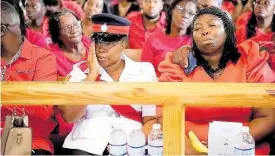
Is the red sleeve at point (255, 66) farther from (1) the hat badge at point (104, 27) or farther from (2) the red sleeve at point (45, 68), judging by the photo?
(2) the red sleeve at point (45, 68)

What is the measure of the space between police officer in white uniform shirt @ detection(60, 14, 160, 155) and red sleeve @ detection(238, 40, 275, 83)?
452mm

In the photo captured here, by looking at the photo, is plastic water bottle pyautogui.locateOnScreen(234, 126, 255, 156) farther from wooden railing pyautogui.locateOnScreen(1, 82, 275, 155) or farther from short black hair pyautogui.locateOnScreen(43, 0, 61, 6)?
short black hair pyautogui.locateOnScreen(43, 0, 61, 6)

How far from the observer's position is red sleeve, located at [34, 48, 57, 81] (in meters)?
2.43

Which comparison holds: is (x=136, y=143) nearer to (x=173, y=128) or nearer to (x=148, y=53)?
(x=173, y=128)

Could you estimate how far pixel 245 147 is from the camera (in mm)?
1889

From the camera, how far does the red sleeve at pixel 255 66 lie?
2256mm

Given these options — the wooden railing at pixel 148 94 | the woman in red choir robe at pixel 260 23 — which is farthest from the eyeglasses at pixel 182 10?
the wooden railing at pixel 148 94

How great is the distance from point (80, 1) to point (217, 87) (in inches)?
159

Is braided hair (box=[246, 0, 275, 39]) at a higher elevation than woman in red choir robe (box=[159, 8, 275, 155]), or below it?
higher

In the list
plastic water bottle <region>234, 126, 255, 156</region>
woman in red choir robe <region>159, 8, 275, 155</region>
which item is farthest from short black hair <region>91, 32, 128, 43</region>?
plastic water bottle <region>234, 126, 255, 156</region>

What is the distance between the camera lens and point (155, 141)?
6.70 feet

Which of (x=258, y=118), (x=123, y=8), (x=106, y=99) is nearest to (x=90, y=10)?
(x=123, y=8)

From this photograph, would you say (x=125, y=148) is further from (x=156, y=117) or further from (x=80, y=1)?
(x=80, y=1)

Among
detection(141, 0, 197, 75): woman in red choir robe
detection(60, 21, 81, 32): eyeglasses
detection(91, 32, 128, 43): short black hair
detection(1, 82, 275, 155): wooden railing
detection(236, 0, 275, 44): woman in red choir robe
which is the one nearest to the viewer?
detection(1, 82, 275, 155): wooden railing
